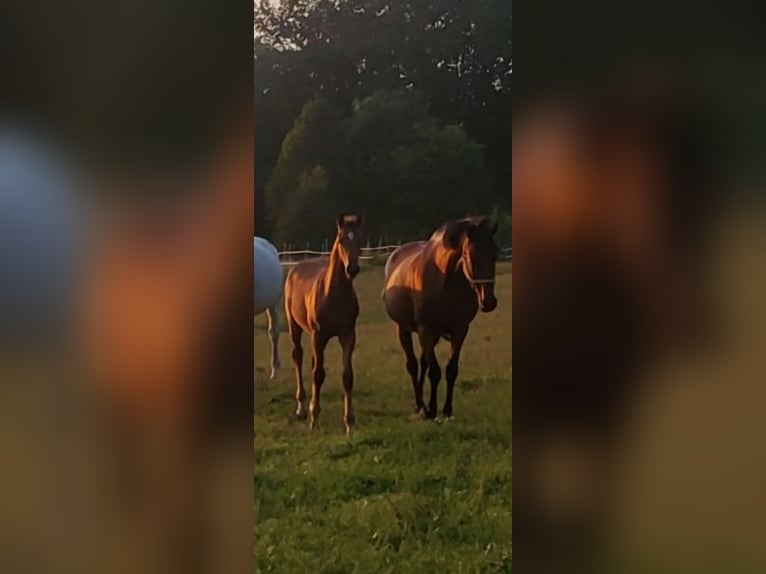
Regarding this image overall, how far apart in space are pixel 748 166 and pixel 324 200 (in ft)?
2.88

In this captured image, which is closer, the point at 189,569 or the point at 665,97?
the point at 665,97

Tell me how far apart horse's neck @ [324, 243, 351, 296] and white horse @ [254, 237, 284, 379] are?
0.35 ft

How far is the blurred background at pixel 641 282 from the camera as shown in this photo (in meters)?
1.68

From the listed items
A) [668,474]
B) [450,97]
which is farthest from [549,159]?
[668,474]

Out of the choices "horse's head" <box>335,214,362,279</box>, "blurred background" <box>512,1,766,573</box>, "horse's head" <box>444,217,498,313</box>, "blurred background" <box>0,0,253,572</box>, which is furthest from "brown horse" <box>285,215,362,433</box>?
Answer: "blurred background" <box>512,1,766,573</box>

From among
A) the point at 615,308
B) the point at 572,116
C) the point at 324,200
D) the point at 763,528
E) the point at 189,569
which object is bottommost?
the point at 189,569

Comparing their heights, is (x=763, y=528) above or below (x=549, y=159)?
below

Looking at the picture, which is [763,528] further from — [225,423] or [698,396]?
[225,423]

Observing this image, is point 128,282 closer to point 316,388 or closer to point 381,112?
point 316,388

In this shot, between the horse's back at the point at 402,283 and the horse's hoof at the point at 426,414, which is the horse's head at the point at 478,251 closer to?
the horse's back at the point at 402,283

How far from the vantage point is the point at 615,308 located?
1.71 m

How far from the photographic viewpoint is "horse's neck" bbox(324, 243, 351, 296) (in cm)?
175

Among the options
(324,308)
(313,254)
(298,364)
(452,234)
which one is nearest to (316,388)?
(298,364)

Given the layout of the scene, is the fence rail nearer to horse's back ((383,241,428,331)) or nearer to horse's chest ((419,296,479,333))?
horse's back ((383,241,428,331))
